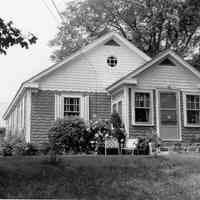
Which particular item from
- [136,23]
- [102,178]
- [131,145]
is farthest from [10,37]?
[136,23]

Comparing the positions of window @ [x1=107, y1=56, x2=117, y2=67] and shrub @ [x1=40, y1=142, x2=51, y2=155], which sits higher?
window @ [x1=107, y1=56, x2=117, y2=67]

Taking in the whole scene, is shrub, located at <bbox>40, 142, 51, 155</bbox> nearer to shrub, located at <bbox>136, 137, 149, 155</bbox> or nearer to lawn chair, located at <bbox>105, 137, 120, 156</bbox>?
lawn chair, located at <bbox>105, 137, 120, 156</bbox>

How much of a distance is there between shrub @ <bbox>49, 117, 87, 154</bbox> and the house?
2.51m

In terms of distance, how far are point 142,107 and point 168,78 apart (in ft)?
6.30

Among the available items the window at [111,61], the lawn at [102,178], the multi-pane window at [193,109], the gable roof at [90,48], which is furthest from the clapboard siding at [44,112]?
the lawn at [102,178]

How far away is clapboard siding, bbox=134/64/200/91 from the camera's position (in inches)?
812

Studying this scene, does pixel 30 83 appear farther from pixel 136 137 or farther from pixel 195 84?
pixel 195 84

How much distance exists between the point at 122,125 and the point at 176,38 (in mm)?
22798

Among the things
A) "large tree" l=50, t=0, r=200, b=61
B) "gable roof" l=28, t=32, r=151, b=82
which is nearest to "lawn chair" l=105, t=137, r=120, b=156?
"gable roof" l=28, t=32, r=151, b=82

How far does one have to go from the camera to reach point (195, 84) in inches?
837

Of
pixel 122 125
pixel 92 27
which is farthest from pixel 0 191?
pixel 92 27

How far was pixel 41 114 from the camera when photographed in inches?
855

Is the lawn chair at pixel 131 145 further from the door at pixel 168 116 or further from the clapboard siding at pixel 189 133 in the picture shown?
the clapboard siding at pixel 189 133

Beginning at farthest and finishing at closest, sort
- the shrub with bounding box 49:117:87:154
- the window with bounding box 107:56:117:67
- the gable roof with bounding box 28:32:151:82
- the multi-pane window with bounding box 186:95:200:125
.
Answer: the window with bounding box 107:56:117:67, the gable roof with bounding box 28:32:151:82, the multi-pane window with bounding box 186:95:200:125, the shrub with bounding box 49:117:87:154
